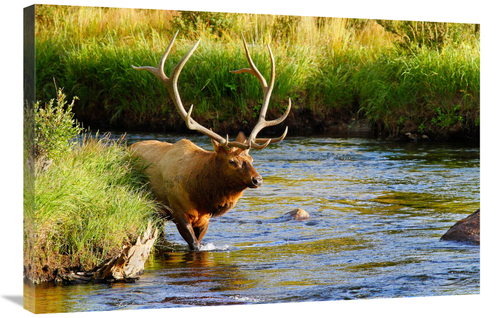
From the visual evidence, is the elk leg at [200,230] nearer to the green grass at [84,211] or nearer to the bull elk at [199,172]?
the bull elk at [199,172]

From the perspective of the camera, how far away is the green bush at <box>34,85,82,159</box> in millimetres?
5273

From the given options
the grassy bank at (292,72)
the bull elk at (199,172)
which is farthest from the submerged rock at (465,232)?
the bull elk at (199,172)

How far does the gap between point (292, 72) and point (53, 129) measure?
8.32 feet

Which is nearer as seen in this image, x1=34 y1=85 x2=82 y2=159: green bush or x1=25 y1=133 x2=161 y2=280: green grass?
x1=25 y1=133 x2=161 y2=280: green grass

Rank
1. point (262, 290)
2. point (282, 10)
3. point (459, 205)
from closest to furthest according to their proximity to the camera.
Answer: point (262, 290)
point (282, 10)
point (459, 205)

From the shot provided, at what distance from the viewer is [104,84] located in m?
6.42

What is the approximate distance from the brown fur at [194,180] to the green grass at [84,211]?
0.61 ft

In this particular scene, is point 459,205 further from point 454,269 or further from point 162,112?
point 162,112

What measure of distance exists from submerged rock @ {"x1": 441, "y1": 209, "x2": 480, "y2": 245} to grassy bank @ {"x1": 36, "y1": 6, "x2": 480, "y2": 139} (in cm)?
93

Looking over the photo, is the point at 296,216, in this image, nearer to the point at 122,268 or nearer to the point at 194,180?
the point at 194,180

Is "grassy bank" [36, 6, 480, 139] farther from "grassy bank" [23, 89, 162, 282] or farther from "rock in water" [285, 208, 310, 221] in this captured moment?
"rock in water" [285, 208, 310, 221]

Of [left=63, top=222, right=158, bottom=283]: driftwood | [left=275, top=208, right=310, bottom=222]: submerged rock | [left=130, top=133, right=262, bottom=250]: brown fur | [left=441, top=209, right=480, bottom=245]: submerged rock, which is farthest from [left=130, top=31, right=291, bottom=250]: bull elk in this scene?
[left=441, top=209, right=480, bottom=245]: submerged rock

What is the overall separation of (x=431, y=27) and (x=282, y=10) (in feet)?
4.88
